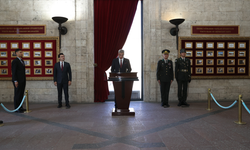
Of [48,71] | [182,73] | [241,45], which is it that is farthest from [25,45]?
[241,45]

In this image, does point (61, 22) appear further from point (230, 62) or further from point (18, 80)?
point (230, 62)

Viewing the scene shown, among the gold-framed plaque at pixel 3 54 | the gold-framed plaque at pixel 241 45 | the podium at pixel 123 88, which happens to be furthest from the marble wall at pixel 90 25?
the podium at pixel 123 88

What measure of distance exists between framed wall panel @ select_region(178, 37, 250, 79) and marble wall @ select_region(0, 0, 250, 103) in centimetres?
59

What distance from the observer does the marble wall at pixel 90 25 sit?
6.86 meters

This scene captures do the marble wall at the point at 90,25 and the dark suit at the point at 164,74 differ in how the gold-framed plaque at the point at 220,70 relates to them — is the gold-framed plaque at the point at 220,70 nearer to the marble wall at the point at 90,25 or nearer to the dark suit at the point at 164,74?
the marble wall at the point at 90,25

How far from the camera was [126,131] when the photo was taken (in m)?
3.71

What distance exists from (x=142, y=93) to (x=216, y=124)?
11.3ft

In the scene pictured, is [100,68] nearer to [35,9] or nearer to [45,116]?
[45,116]

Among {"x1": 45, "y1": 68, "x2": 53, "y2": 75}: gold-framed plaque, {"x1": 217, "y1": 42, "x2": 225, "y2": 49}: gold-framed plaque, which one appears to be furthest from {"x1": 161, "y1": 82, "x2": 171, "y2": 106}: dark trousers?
{"x1": 45, "y1": 68, "x2": 53, "y2": 75}: gold-framed plaque

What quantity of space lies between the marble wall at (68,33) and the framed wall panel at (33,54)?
0.89 ft

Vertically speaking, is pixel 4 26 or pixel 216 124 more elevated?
pixel 4 26

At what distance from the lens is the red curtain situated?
697cm

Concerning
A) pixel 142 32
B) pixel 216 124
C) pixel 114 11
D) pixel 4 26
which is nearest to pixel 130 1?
pixel 114 11

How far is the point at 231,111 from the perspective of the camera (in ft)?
17.7
